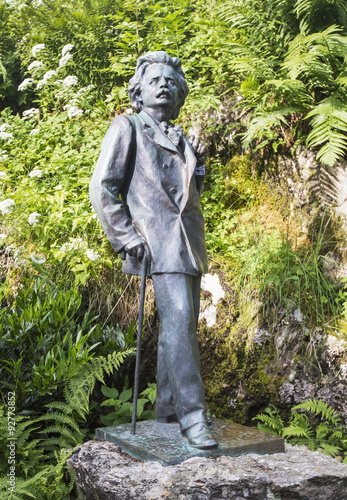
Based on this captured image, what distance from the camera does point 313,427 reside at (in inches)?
161

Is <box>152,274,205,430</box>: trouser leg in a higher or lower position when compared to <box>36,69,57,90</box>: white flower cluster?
lower

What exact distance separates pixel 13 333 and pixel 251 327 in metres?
2.06

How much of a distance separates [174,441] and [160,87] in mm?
2100

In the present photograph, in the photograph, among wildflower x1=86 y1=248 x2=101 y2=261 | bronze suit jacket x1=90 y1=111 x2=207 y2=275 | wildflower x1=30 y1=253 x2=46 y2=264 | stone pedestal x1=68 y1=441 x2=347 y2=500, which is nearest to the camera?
stone pedestal x1=68 y1=441 x2=347 y2=500

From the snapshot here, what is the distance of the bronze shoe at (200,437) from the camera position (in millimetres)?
2516

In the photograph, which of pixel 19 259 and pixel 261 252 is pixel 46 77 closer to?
pixel 19 259

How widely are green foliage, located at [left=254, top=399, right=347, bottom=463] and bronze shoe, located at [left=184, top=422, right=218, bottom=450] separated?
1.48 m

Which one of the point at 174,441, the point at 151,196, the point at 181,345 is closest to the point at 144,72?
the point at 151,196

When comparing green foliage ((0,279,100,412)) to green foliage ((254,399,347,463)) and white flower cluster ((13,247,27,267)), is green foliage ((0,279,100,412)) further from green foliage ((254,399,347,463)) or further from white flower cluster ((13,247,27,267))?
green foliage ((254,399,347,463))

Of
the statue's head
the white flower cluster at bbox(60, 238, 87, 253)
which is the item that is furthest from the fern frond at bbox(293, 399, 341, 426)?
the white flower cluster at bbox(60, 238, 87, 253)

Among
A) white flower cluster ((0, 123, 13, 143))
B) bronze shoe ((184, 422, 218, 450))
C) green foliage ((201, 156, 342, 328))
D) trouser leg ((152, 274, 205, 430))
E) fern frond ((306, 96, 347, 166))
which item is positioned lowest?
bronze shoe ((184, 422, 218, 450))

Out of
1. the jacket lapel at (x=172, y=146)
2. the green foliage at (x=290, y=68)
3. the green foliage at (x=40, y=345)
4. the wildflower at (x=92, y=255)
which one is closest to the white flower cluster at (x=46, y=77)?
the green foliage at (x=290, y=68)

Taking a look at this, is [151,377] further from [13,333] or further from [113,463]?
[113,463]

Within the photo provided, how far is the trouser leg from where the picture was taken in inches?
105
